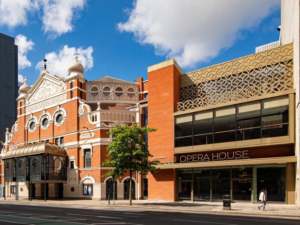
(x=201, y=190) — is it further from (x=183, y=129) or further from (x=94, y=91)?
(x=94, y=91)

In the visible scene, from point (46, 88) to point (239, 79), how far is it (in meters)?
30.5

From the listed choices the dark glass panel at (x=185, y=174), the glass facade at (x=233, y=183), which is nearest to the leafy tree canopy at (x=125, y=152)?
the dark glass panel at (x=185, y=174)

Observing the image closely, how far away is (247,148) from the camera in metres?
26.7

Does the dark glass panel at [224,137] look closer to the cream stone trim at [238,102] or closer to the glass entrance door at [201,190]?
the cream stone trim at [238,102]

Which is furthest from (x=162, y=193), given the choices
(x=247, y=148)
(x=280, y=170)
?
(x=280, y=170)

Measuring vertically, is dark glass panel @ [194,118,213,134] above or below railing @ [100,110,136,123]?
below

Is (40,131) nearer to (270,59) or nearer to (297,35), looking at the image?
(270,59)

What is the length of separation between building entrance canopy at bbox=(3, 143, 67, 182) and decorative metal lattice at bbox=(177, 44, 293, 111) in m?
19.4

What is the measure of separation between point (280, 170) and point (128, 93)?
79.0 ft

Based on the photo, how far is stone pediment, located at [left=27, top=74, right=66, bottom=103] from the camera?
148 feet

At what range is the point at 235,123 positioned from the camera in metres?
27.0

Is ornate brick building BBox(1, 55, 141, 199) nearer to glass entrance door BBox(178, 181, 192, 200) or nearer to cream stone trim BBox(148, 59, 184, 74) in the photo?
cream stone trim BBox(148, 59, 184, 74)

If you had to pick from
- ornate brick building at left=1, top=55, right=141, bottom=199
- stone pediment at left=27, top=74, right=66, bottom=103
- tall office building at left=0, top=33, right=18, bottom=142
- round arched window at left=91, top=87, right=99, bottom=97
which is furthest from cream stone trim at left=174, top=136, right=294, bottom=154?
tall office building at left=0, top=33, right=18, bottom=142

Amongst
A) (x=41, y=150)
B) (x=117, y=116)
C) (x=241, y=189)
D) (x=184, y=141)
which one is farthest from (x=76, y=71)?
(x=241, y=189)
